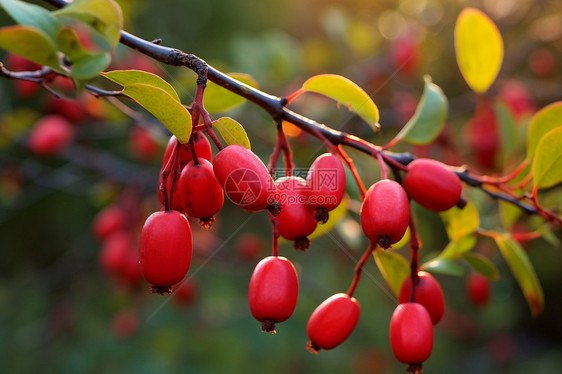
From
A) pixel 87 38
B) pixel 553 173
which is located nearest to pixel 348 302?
pixel 553 173

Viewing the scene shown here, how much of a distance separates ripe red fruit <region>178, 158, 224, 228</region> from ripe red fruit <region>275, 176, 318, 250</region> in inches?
4.1

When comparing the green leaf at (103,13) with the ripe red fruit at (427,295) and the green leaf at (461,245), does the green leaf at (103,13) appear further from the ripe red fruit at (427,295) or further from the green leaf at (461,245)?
the green leaf at (461,245)

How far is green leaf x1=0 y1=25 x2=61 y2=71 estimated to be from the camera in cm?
54

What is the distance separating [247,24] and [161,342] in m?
2.83

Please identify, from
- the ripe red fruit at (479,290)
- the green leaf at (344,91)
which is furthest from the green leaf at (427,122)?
the ripe red fruit at (479,290)

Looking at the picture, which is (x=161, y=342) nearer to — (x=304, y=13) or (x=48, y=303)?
(x=48, y=303)

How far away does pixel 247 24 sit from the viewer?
4.26 m

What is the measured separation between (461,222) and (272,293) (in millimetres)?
523

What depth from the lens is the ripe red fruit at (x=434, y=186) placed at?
778 mm

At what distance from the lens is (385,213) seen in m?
0.67

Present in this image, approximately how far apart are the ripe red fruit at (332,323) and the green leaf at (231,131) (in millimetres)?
311

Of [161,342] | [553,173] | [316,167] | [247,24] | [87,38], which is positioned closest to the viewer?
[316,167]

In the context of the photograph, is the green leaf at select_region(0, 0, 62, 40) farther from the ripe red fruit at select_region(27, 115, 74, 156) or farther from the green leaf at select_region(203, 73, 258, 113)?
the ripe red fruit at select_region(27, 115, 74, 156)

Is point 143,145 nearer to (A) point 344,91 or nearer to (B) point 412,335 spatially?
(A) point 344,91
